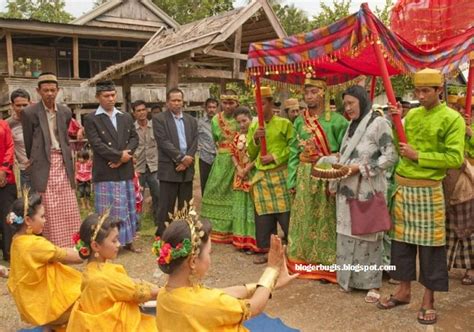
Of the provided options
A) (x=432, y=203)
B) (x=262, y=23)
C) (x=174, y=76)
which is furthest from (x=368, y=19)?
(x=262, y=23)

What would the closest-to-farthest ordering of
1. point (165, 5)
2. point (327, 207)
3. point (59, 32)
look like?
point (327, 207)
point (59, 32)
point (165, 5)

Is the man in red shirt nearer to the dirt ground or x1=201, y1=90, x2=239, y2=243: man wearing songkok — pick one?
the dirt ground

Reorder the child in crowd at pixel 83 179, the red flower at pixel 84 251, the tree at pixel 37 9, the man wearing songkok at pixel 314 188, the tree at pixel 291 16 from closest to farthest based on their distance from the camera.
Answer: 1. the red flower at pixel 84 251
2. the man wearing songkok at pixel 314 188
3. the child in crowd at pixel 83 179
4. the tree at pixel 291 16
5. the tree at pixel 37 9

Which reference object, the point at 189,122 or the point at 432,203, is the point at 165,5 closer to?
the point at 189,122

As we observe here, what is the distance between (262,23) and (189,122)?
3.66 meters

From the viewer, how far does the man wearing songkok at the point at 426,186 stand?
3.46 m

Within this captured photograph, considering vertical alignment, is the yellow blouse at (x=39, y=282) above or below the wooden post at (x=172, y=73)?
below

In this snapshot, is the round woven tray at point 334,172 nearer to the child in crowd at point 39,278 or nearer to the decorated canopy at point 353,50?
the decorated canopy at point 353,50

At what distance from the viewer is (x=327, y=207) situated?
178 inches

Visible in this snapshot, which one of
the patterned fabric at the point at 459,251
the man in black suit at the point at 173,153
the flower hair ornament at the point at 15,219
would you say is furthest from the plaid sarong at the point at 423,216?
the flower hair ornament at the point at 15,219

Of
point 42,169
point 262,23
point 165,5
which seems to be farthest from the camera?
point 165,5

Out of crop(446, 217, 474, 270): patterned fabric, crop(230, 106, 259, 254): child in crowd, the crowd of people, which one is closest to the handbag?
the crowd of people

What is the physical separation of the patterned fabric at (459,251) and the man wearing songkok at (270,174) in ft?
5.19

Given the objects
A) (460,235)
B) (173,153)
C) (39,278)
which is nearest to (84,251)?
(39,278)
